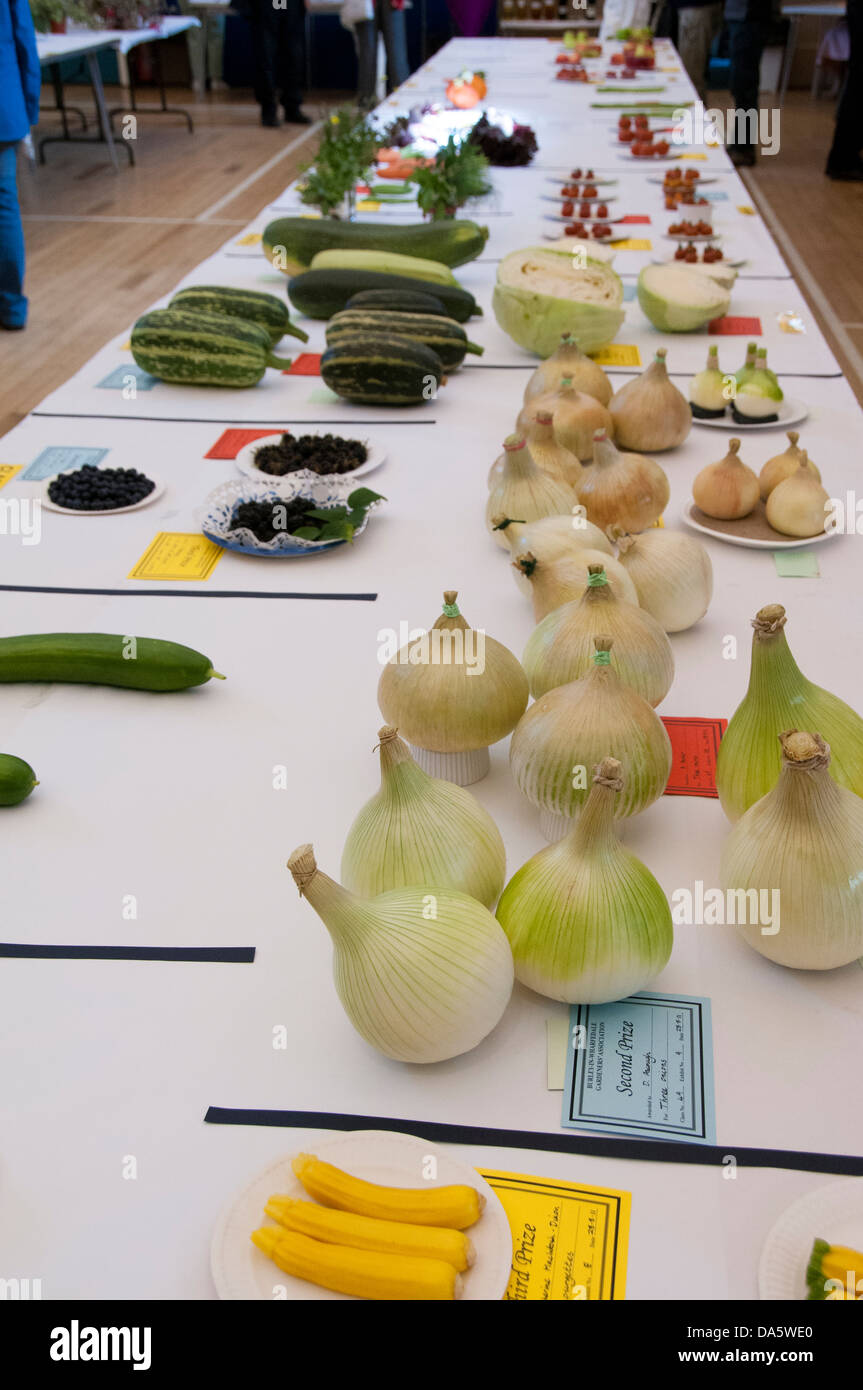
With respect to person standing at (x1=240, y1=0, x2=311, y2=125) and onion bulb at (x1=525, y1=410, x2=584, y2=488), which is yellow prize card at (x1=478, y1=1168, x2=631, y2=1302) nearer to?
onion bulb at (x1=525, y1=410, x2=584, y2=488)

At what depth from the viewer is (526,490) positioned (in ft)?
4.77

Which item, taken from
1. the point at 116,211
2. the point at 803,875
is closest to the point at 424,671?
the point at 803,875

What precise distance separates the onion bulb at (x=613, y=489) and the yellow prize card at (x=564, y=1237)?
3.05 feet

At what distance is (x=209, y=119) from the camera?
8055 mm

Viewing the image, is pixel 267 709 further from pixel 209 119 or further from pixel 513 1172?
pixel 209 119

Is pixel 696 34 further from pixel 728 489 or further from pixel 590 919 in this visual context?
pixel 590 919

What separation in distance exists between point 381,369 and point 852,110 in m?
4.98

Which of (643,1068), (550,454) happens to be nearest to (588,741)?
(643,1068)

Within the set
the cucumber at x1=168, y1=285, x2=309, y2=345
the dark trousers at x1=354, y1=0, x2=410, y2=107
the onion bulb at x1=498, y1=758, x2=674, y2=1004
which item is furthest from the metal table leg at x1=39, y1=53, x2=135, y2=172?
the onion bulb at x1=498, y1=758, x2=674, y2=1004

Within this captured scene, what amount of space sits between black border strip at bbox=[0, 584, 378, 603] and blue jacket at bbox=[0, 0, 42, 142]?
8.92 feet

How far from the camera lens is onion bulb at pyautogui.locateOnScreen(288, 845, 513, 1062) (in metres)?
0.80

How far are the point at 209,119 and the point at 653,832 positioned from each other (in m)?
8.33

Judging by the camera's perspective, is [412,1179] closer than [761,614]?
Yes
